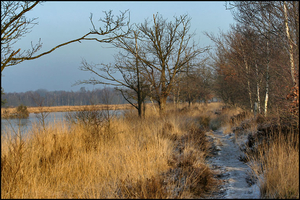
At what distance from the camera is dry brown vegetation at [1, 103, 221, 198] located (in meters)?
3.71

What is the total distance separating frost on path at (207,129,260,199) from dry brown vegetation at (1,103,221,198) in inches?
10.8

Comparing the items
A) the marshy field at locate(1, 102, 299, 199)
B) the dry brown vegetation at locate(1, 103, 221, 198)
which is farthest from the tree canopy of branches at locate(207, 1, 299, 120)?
the dry brown vegetation at locate(1, 103, 221, 198)

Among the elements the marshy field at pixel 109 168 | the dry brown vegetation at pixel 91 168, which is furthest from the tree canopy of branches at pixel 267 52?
the dry brown vegetation at pixel 91 168

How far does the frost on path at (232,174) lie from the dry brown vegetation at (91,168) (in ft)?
0.90

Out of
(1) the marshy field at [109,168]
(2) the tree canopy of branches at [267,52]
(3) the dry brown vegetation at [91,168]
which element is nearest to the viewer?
(1) the marshy field at [109,168]

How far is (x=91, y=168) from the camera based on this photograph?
15.5 feet

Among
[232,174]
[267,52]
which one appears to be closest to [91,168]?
[232,174]

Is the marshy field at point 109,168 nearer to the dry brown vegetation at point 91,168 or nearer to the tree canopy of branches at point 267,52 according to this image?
the dry brown vegetation at point 91,168

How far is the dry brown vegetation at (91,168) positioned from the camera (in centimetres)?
371

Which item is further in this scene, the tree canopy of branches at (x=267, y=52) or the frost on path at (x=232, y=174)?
the tree canopy of branches at (x=267, y=52)

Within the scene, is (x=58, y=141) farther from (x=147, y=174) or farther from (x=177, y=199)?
(x=177, y=199)

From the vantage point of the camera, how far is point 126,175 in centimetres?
420

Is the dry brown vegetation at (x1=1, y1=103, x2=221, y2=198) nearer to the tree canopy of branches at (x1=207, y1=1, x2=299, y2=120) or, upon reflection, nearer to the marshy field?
the marshy field

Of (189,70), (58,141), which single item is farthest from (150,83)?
(58,141)
